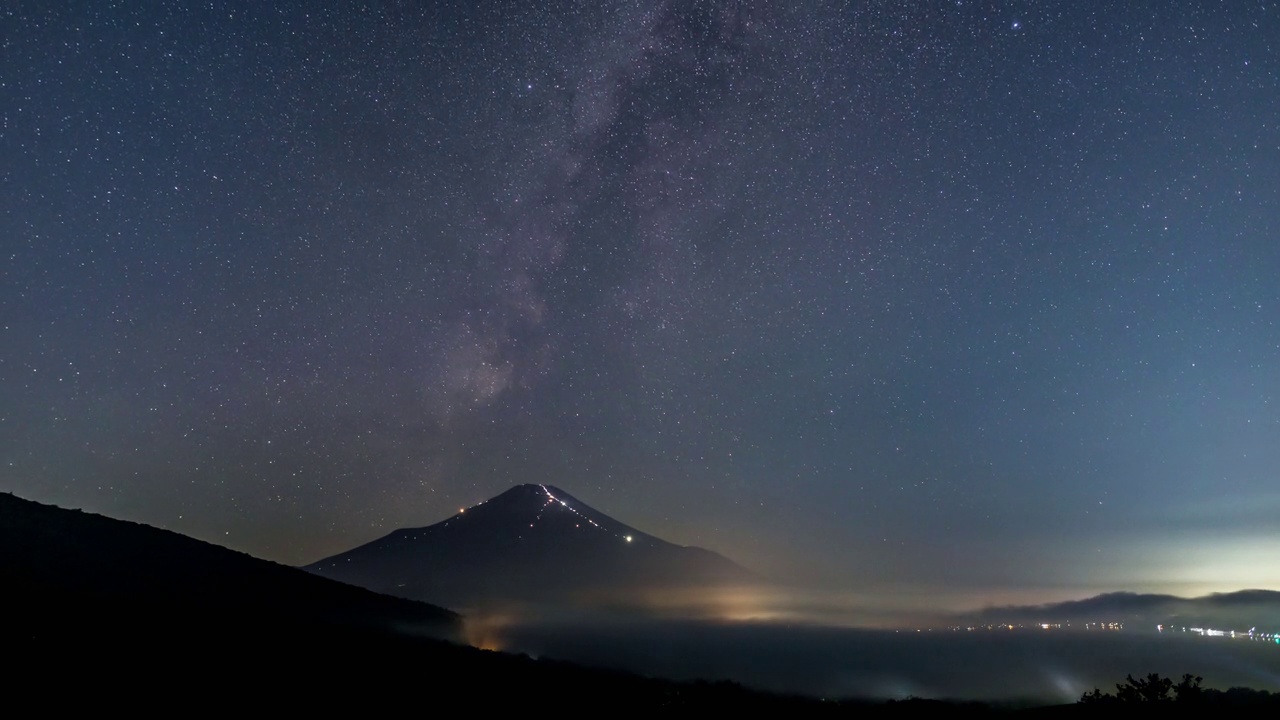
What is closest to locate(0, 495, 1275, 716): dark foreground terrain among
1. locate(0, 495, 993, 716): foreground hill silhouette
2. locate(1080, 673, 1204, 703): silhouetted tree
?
locate(0, 495, 993, 716): foreground hill silhouette

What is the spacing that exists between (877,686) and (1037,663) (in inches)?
4454

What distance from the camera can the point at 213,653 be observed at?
3462cm

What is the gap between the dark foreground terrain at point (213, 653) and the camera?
90.0 ft

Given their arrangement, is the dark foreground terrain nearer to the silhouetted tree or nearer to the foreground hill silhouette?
the foreground hill silhouette

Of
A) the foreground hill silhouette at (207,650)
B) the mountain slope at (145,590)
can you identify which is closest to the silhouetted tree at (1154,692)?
the foreground hill silhouette at (207,650)

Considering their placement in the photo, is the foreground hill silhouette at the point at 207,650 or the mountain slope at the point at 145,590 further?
the mountain slope at the point at 145,590

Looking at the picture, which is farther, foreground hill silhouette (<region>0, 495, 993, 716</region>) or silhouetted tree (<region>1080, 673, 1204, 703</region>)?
silhouetted tree (<region>1080, 673, 1204, 703</region>)

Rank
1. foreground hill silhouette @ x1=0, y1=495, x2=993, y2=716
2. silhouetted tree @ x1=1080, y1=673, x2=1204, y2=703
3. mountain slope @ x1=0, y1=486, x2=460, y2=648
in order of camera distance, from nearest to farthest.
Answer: foreground hill silhouette @ x1=0, y1=495, x2=993, y2=716, mountain slope @ x1=0, y1=486, x2=460, y2=648, silhouetted tree @ x1=1080, y1=673, x2=1204, y2=703

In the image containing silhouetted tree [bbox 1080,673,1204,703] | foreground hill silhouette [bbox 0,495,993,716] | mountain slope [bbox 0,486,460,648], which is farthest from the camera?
silhouetted tree [bbox 1080,673,1204,703]

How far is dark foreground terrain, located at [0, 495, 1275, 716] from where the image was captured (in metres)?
27.4

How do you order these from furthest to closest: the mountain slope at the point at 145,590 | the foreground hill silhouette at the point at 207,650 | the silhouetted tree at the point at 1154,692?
the silhouetted tree at the point at 1154,692, the mountain slope at the point at 145,590, the foreground hill silhouette at the point at 207,650

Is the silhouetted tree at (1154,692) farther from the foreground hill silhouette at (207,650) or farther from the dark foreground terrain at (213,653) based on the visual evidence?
the foreground hill silhouette at (207,650)

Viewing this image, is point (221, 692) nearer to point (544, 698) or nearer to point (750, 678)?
point (544, 698)

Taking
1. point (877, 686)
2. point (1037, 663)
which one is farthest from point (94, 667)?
point (1037, 663)
